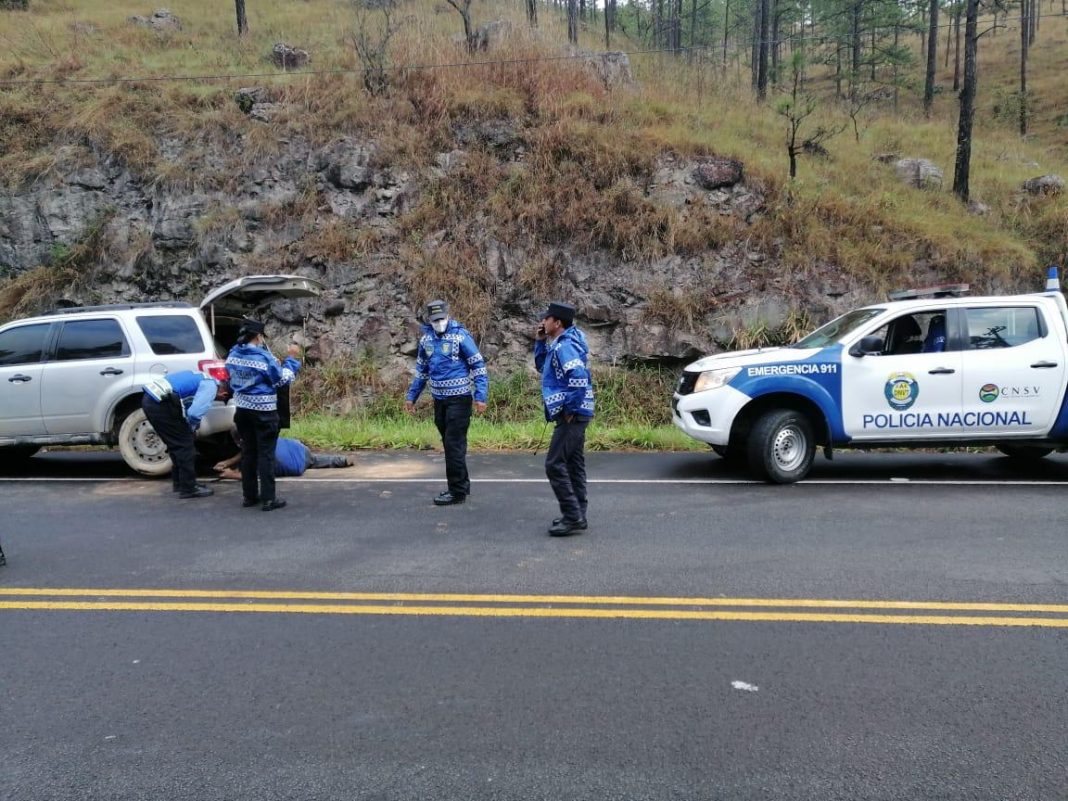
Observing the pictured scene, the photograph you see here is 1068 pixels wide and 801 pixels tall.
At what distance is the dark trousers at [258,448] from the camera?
23.7 feet

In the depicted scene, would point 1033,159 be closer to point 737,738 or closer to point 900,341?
point 900,341

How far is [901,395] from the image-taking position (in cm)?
821

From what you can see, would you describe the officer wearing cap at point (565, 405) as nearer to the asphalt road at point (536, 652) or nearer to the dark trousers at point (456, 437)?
the asphalt road at point (536, 652)

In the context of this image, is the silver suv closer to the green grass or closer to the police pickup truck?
the green grass

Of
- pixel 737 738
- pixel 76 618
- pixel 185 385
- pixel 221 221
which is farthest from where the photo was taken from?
pixel 221 221

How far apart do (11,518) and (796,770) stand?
711 cm

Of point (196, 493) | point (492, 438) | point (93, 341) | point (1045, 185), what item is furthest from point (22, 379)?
point (1045, 185)

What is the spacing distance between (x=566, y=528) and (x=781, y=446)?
10.3 ft

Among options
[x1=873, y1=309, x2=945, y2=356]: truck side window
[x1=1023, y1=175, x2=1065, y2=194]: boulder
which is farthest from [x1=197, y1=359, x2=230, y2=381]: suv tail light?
[x1=1023, y1=175, x2=1065, y2=194]: boulder

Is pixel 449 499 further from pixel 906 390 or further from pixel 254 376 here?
pixel 906 390

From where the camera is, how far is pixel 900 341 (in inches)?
339

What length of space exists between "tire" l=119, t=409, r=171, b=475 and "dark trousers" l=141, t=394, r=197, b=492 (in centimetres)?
91

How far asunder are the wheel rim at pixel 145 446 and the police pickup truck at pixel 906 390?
20.3ft

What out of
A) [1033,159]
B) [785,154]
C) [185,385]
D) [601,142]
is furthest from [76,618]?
[1033,159]
